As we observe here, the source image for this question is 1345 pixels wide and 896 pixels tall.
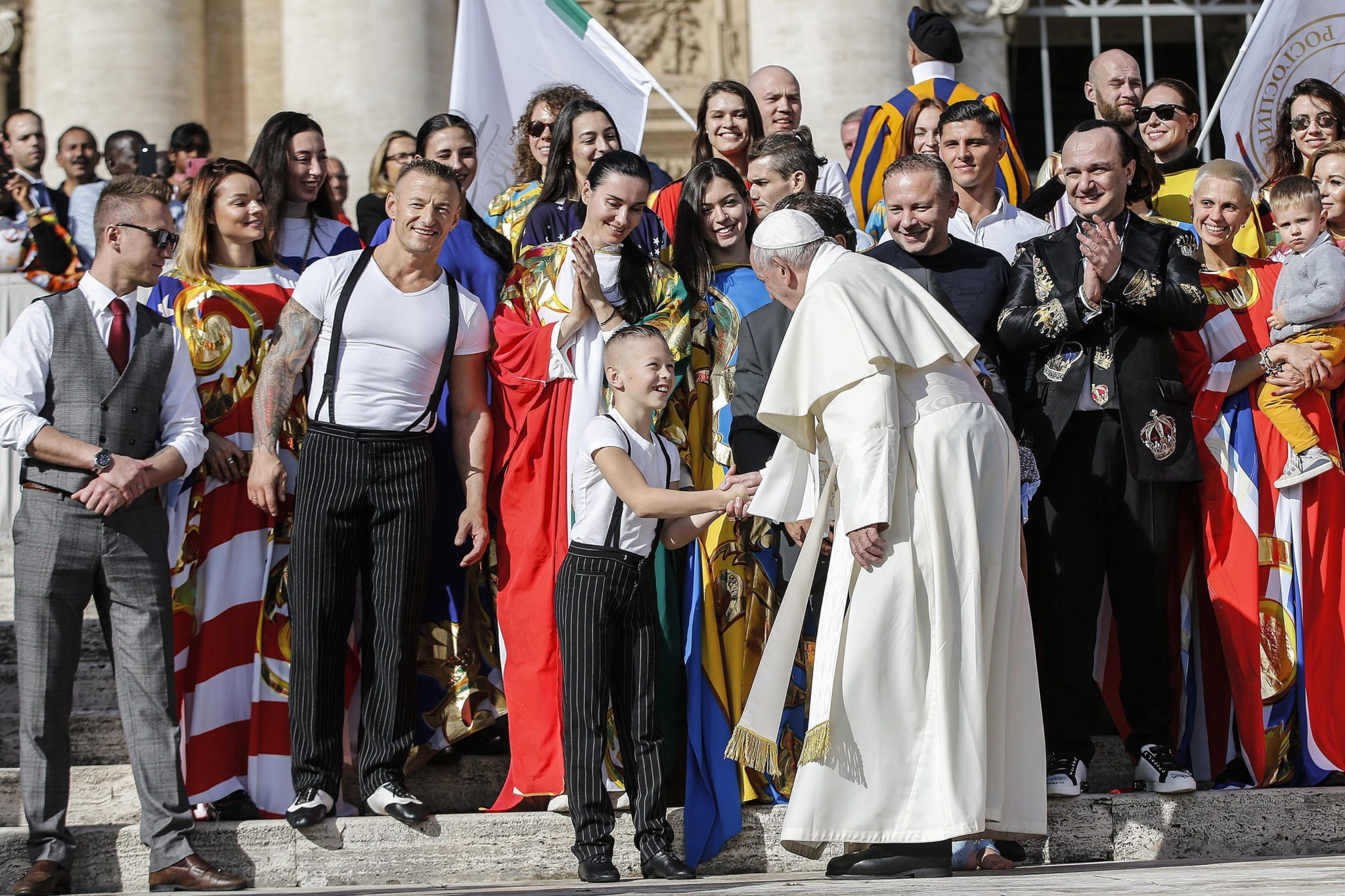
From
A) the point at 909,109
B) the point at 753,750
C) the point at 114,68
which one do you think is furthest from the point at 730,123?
the point at 114,68

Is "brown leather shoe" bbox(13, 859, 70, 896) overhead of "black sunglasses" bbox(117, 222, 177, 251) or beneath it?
beneath

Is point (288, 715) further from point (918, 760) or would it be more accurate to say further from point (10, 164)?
point (10, 164)

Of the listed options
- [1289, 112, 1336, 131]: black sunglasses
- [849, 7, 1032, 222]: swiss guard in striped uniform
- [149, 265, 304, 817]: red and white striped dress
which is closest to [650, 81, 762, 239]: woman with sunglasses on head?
[849, 7, 1032, 222]: swiss guard in striped uniform

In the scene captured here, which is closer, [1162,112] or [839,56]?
[1162,112]

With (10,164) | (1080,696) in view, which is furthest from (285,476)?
(10,164)

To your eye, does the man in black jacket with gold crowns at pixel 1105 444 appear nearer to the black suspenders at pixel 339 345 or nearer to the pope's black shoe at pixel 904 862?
the pope's black shoe at pixel 904 862

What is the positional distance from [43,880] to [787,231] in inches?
118

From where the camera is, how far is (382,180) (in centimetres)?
802

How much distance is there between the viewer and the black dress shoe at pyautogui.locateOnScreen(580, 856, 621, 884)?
16.3 ft

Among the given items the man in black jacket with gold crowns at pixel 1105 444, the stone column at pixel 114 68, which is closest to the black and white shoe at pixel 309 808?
the man in black jacket with gold crowns at pixel 1105 444

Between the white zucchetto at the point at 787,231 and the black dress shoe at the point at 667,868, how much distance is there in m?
1.88

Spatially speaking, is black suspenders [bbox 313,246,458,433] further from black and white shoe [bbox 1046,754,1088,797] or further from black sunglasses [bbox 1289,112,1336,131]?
black sunglasses [bbox 1289,112,1336,131]

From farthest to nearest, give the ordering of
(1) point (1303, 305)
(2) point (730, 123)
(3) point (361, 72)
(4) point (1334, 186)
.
Answer: 1. (3) point (361, 72)
2. (2) point (730, 123)
3. (4) point (1334, 186)
4. (1) point (1303, 305)

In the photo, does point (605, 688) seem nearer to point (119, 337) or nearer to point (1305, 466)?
point (119, 337)
